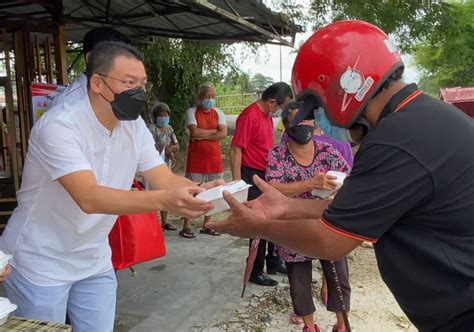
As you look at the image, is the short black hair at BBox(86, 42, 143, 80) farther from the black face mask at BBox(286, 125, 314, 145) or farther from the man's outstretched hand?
the black face mask at BBox(286, 125, 314, 145)

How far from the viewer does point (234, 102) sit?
2984 cm

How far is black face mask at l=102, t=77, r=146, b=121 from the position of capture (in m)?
2.22

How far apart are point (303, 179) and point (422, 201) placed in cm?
238

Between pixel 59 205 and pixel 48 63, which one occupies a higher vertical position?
pixel 48 63

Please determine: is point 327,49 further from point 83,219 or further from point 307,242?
point 83,219

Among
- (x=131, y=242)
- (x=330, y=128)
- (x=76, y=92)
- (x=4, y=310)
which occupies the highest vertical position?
(x=76, y=92)

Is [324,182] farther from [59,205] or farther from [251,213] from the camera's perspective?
[59,205]

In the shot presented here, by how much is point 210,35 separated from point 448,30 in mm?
4531

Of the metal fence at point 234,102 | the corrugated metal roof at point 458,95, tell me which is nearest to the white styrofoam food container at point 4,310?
the corrugated metal roof at point 458,95

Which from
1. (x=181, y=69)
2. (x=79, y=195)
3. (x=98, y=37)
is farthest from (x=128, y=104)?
(x=181, y=69)

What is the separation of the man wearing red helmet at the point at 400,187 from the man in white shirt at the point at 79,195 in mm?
703

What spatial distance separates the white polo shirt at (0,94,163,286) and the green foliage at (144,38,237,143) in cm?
994

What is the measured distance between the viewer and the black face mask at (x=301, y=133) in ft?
12.3

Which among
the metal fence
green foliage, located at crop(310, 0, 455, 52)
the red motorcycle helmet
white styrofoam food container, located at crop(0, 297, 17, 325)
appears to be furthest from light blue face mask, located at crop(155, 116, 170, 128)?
the metal fence
